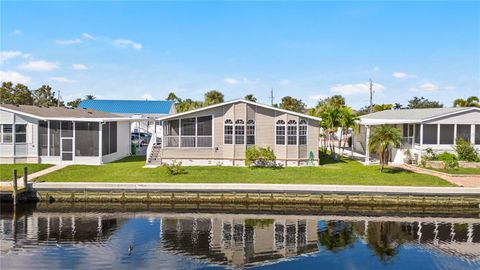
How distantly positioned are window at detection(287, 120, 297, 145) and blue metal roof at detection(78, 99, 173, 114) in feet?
104

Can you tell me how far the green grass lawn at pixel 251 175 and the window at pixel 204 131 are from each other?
95.2 inches

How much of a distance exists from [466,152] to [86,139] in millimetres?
31313

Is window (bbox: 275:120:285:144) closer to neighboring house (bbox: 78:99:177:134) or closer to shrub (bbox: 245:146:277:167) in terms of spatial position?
shrub (bbox: 245:146:277:167)

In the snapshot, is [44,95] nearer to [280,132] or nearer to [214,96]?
[214,96]

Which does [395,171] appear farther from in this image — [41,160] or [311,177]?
[41,160]

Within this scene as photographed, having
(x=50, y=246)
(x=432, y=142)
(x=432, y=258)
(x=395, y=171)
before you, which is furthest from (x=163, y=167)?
(x=432, y=142)

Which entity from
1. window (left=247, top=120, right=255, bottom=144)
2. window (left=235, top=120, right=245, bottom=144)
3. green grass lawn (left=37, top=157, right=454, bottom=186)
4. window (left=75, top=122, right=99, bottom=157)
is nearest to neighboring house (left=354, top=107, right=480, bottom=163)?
green grass lawn (left=37, top=157, right=454, bottom=186)

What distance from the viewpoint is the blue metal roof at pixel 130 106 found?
60469mm

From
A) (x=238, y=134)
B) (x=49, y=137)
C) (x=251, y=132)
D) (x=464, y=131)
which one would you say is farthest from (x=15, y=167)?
(x=464, y=131)

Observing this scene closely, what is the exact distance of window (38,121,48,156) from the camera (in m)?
33.8

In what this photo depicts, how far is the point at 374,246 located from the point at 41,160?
27.4 m

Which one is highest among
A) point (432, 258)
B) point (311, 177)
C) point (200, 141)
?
point (200, 141)

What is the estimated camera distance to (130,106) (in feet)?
205

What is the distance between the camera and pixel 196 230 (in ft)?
66.5
